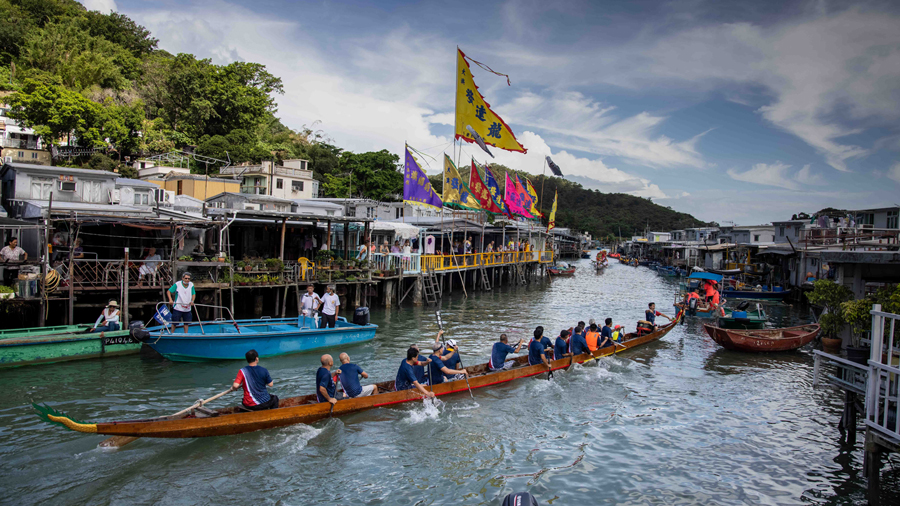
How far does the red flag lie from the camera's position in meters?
29.1

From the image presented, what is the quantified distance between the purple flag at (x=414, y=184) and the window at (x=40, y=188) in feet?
51.6

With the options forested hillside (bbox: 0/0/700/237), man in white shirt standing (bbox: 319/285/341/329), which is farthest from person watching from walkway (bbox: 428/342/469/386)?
forested hillside (bbox: 0/0/700/237)

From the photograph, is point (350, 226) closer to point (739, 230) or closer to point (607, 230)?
point (739, 230)

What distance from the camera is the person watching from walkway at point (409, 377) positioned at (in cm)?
1141

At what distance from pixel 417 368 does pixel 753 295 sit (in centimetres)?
3298

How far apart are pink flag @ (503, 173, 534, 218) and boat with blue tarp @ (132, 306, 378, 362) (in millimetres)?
18570

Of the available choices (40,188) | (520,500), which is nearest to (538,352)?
(520,500)

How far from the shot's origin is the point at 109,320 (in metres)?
15.2

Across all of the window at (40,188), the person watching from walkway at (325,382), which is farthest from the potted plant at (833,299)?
the window at (40,188)

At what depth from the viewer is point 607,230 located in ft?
472

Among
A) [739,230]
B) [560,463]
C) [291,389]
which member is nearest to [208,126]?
[291,389]

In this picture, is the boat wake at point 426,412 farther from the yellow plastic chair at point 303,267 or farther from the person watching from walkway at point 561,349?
the yellow plastic chair at point 303,267

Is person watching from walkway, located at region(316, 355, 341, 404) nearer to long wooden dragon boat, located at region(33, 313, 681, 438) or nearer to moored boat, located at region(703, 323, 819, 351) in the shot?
long wooden dragon boat, located at region(33, 313, 681, 438)

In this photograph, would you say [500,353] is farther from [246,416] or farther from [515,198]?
[515,198]
